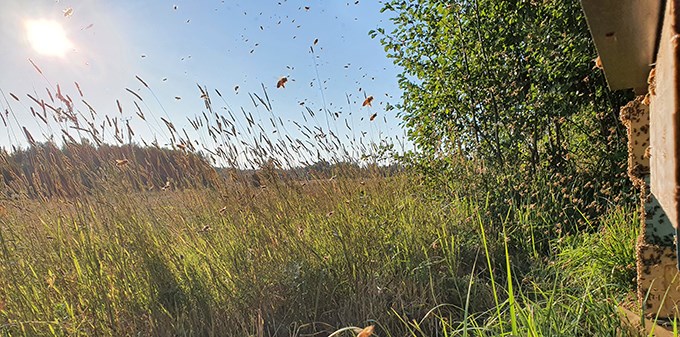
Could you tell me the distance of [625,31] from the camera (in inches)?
36.4

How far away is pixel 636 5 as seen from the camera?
784 mm

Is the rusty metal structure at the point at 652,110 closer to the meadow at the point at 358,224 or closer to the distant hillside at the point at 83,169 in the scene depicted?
the meadow at the point at 358,224

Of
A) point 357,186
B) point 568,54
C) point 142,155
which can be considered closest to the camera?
point 142,155

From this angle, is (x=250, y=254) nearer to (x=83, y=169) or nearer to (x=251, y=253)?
(x=251, y=253)

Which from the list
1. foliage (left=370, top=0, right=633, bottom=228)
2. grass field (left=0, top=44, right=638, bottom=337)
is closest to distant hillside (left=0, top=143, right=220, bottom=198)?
grass field (left=0, top=44, right=638, bottom=337)

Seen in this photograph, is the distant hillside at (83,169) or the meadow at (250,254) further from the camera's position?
the distant hillside at (83,169)

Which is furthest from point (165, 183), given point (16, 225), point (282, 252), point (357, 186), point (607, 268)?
point (607, 268)

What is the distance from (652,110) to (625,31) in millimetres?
195

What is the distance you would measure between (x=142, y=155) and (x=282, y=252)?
1.30 metres

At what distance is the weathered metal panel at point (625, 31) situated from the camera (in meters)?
0.80

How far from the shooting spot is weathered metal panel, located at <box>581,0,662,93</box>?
0.80 metres

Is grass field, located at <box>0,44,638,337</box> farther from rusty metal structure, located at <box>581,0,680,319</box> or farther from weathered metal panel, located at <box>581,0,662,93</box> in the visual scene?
weathered metal panel, located at <box>581,0,662,93</box>

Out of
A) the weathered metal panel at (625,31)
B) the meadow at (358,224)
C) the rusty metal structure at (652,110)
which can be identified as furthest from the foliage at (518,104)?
the weathered metal panel at (625,31)

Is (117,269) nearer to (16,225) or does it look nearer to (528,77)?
(16,225)
